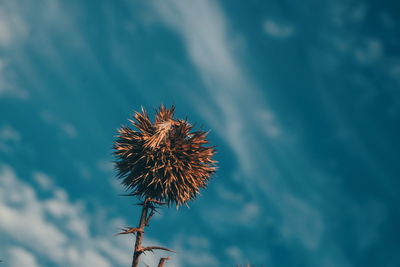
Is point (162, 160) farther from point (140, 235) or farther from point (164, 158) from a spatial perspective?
point (140, 235)

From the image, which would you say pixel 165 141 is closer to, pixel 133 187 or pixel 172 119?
pixel 172 119

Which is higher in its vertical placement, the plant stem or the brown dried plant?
the brown dried plant

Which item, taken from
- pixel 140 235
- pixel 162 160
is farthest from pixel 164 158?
pixel 140 235

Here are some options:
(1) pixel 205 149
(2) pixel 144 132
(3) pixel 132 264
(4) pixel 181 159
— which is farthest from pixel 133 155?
(3) pixel 132 264

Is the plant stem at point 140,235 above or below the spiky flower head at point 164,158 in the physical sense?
below

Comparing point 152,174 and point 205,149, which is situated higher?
point 205,149
